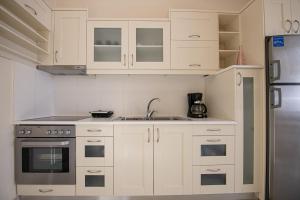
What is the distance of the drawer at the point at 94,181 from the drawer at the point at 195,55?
1362 millimetres

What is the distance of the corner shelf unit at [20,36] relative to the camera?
159 centimetres

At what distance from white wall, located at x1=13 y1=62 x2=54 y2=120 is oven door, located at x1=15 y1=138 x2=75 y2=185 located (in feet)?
1.06

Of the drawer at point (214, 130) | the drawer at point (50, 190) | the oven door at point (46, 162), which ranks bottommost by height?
the drawer at point (50, 190)

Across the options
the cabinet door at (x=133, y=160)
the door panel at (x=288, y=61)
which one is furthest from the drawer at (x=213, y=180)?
the door panel at (x=288, y=61)

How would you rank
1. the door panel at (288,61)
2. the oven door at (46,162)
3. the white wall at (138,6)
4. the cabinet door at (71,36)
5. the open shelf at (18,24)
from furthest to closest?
the white wall at (138,6), the cabinet door at (71,36), the oven door at (46,162), the door panel at (288,61), the open shelf at (18,24)

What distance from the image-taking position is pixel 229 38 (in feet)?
7.92

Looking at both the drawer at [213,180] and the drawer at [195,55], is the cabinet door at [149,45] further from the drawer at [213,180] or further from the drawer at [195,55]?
the drawer at [213,180]

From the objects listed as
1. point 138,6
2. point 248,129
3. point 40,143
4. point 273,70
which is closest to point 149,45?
point 138,6

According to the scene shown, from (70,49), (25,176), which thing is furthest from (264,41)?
(25,176)

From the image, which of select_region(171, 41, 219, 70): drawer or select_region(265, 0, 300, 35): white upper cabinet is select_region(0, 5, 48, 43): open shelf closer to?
select_region(171, 41, 219, 70): drawer

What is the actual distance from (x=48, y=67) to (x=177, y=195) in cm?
198

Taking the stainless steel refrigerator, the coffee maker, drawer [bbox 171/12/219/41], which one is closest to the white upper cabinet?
the stainless steel refrigerator

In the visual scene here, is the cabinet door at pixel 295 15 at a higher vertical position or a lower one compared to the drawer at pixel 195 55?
higher

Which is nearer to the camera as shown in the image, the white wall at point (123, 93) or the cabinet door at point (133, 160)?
the cabinet door at point (133, 160)
